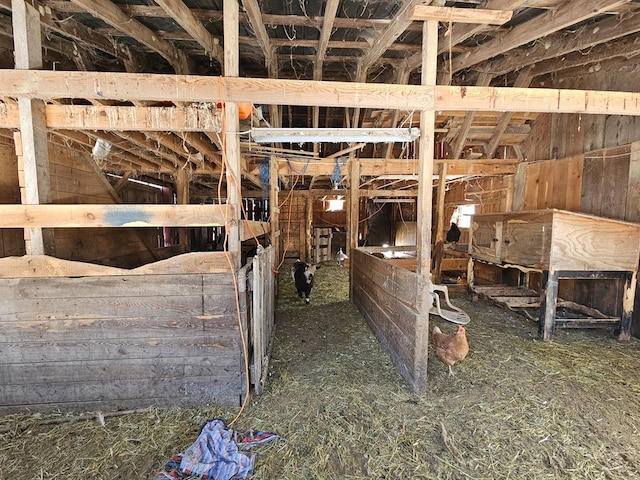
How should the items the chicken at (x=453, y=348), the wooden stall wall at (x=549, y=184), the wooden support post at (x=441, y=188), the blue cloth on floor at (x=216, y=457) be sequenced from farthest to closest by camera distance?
1. the wooden support post at (x=441, y=188)
2. the wooden stall wall at (x=549, y=184)
3. the chicken at (x=453, y=348)
4. the blue cloth on floor at (x=216, y=457)

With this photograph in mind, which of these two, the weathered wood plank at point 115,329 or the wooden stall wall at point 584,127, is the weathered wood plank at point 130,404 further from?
the wooden stall wall at point 584,127

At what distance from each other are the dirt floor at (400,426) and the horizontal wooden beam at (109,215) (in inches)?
55.8

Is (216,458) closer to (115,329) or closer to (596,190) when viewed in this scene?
(115,329)

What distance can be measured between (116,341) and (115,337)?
1.2 inches

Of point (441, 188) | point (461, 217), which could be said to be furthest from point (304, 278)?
point (461, 217)

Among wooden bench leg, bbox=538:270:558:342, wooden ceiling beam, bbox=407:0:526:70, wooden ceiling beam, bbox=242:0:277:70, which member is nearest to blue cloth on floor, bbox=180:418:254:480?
wooden ceiling beam, bbox=242:0:277:70

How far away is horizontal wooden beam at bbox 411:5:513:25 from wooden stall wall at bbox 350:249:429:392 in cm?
198

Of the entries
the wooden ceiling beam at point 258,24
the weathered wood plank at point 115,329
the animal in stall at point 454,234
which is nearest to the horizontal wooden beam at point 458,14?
the wooden ceiling beam at point 258,24

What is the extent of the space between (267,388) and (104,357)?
50.1 inches

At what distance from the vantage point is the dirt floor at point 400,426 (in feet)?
5.87

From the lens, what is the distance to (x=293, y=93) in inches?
89.1

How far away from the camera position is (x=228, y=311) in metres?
2.26

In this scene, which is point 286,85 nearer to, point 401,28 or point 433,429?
point 401,28

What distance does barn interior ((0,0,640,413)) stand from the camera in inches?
84.8
